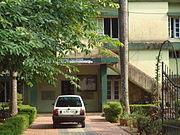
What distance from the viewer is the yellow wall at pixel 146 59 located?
95.2ft

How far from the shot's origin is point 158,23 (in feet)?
96.3

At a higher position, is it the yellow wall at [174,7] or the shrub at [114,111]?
the yellow wall at [174,7]

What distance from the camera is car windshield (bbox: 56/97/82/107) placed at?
60.9 feet

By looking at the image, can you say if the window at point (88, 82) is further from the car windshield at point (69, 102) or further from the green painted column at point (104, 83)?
the car windshield at point (69, 102)

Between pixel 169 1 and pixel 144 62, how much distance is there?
17.5ft

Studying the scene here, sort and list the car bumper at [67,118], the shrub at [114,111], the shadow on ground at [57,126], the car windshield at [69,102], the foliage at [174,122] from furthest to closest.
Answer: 1. the shrub at [114,111]
2. the shadow on ground at [57,126]
3. the car windshield at [69,102]
4. the car bumper at [67,118]
5. the foliage at [174,122]

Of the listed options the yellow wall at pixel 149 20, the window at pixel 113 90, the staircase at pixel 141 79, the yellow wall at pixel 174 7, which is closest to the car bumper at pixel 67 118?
the staircase at pixel 141 79

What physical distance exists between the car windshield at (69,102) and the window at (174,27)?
1393 cm

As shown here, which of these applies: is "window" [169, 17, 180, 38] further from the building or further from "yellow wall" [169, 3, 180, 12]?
"yellow wall" [169, 3, 180, 12]

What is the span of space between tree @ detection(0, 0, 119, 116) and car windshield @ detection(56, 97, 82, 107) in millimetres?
7538

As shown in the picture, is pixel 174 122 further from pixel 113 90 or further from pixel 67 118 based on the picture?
pixel 113 90

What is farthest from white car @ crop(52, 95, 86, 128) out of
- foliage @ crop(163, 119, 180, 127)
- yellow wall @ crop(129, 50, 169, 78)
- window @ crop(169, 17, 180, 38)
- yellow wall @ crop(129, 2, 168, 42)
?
window @ crop(169, 17, 180, 38)

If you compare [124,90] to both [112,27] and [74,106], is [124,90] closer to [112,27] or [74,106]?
[74,106]

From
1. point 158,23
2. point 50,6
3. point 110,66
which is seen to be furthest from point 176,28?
point 50,6
